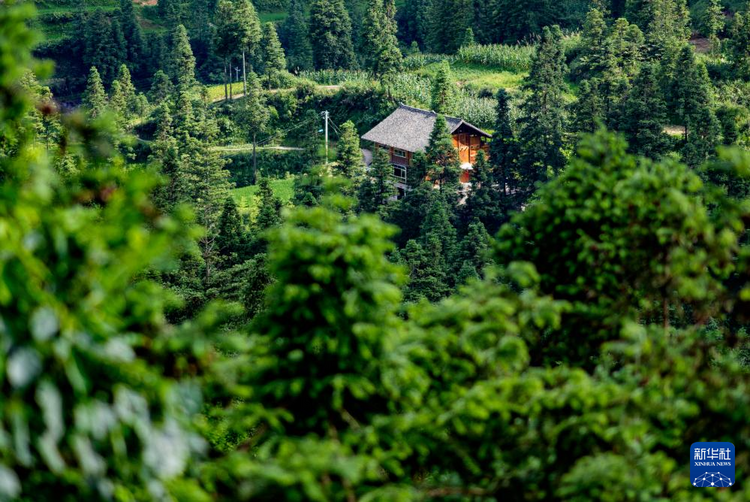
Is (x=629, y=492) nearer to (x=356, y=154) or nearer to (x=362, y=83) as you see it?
(x=356, y=154)

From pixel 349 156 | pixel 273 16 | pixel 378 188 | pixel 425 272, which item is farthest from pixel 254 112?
pixel 425 272

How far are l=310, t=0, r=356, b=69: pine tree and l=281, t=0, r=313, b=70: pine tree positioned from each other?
0.96 metres

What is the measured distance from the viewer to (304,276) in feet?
25.6

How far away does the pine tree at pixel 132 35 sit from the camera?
81.9 meters

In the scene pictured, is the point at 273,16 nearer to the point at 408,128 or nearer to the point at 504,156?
the point at 408,128

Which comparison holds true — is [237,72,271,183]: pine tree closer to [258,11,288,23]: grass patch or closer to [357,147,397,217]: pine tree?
[357,147,397,217]: pine tree

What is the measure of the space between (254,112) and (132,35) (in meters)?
24.6

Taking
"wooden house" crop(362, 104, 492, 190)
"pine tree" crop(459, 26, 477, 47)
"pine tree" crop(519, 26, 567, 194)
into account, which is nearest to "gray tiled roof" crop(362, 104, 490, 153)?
"wooden house" crop(362, 104, 492, 190)

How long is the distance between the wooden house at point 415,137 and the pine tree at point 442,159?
19.8 ft

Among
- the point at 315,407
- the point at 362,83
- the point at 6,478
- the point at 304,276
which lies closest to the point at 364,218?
the point at 304,276

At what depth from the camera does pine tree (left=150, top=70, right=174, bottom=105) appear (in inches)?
2872

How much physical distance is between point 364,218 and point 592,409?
8.20 feet

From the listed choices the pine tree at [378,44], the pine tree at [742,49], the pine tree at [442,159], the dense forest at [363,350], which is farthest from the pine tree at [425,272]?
the pine tree at [378,44]

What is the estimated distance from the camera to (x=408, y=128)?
180ft
